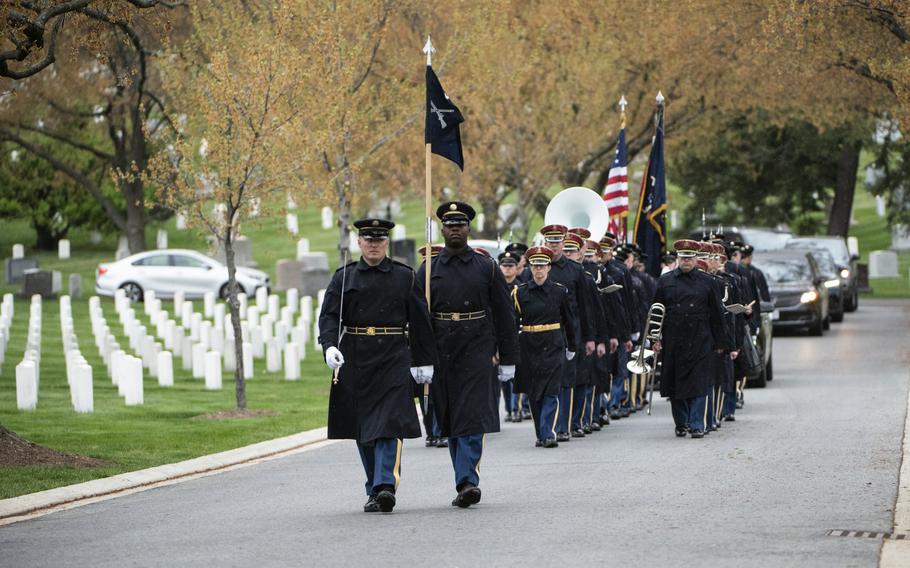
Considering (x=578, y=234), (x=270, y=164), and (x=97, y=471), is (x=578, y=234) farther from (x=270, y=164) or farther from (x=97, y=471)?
(x=97, y=471)

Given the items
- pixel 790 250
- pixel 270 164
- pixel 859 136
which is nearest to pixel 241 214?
pixel 270 164

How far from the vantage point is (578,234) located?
17.0 m

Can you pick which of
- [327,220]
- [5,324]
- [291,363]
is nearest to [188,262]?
[5,324]

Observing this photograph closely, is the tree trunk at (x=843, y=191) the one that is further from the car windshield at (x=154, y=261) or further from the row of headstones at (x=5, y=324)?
the row of headstones at (x=5, y=324)

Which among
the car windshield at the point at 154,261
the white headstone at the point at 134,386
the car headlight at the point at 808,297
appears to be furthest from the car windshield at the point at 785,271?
the car windshield at the point at 154,261

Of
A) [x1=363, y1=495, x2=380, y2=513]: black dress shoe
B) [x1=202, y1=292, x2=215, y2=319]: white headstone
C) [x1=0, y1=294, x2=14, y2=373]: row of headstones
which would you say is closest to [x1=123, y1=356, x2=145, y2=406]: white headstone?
[x1=0, y1=294, x2=14, y2=373]: row of headstones

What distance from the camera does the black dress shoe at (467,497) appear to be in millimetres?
10578

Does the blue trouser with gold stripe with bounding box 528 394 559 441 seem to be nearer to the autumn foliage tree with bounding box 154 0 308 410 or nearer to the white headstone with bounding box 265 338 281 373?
the autumn foliage tree with bounding box 154 0 308 410

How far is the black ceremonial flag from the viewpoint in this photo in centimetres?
1218

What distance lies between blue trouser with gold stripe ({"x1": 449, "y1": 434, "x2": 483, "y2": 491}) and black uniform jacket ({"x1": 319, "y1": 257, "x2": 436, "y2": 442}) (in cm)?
36

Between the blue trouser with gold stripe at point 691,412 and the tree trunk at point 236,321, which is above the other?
the tree trunk at point 236,321

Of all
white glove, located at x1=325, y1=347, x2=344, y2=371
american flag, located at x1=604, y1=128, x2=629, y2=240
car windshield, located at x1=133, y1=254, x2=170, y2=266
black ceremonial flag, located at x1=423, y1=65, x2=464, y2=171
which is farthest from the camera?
car windshield, located at x1=133, y1=254, x2=170, y2=266

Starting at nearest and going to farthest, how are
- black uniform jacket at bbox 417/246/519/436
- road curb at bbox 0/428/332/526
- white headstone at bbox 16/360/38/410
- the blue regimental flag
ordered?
1. black uniform jacket at bbox 417/246/519/436
2. road curb at bbox 0/428/332/526
3. white headstone at bbox 16/360/38/410
4. the blue regimental flag

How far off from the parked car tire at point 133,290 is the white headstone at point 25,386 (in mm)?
21414
